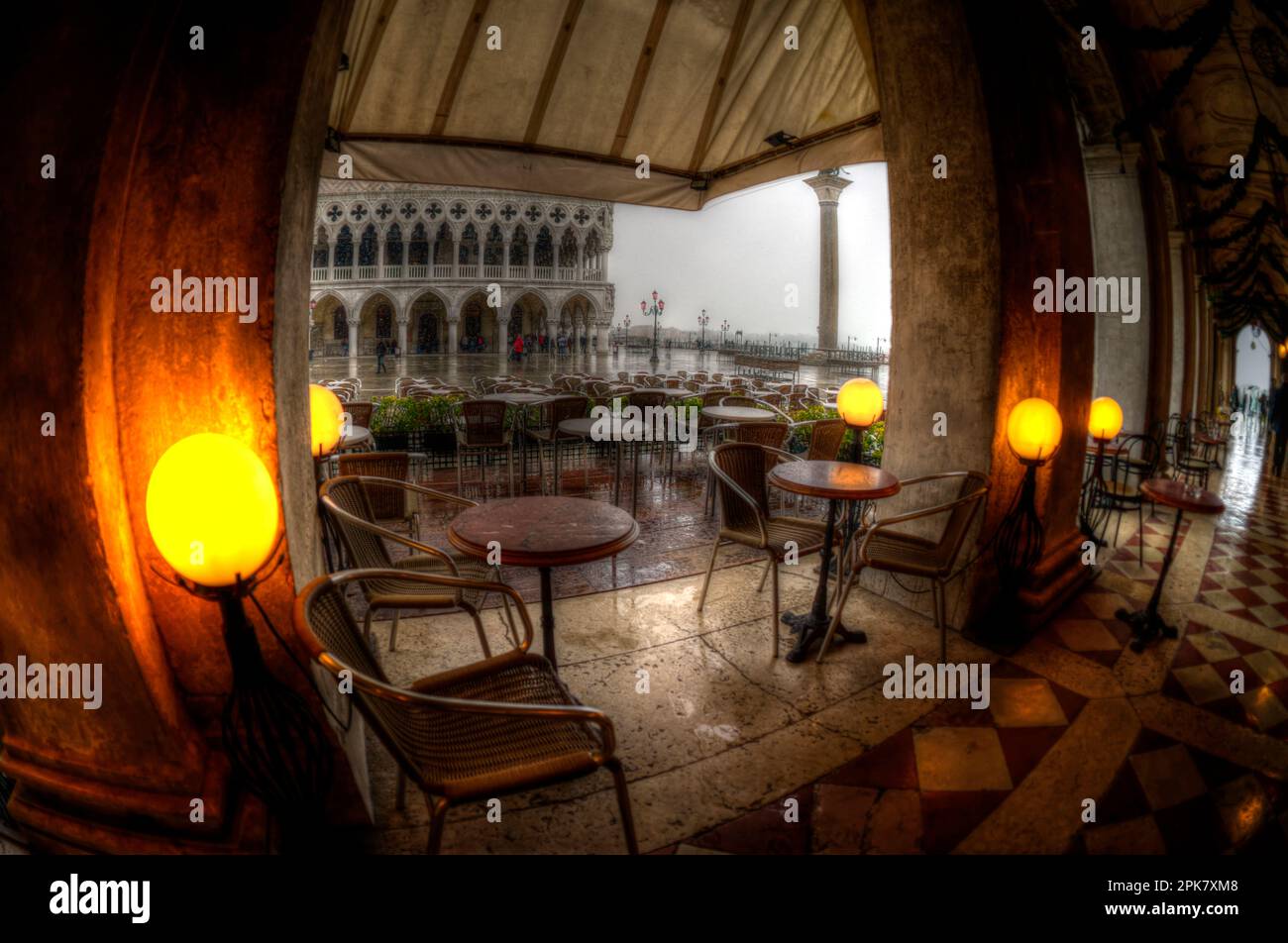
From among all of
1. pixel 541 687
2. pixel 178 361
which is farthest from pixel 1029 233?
pixel 178 361

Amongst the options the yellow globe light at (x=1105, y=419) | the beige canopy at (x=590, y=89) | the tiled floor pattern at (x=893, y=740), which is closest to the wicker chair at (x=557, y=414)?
the beige canopy at (x=590, y=89)

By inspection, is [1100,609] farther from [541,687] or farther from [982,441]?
[541,687]

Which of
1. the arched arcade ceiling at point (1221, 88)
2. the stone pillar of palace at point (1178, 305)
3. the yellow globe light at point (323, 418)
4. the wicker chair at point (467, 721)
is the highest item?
the arched arcade ceiling at point (1221, 88)

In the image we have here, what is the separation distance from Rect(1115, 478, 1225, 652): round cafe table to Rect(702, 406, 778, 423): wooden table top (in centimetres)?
257

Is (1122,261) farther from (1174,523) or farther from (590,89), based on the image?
(590,89)

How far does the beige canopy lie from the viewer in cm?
352

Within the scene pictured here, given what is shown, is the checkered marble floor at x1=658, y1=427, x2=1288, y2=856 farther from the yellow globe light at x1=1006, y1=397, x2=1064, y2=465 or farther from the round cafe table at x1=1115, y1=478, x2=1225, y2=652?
the yellow globe light at x1=1006, y1=397, x2=1064, y2=465

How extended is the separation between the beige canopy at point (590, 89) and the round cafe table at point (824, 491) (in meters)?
2.07

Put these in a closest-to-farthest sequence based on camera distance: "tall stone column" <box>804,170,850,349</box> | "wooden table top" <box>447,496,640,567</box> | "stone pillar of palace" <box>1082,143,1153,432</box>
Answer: "wooden table top" <box>447,496,640,567</box>, "stone pillar of palace" <box>1082,143,1153,432</box>, "tall stone column" <box>804,170,850,349</box>

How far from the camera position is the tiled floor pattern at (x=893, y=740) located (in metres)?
1.71

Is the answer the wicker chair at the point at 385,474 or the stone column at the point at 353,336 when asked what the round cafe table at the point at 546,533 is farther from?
the stone column at the point at 353,336

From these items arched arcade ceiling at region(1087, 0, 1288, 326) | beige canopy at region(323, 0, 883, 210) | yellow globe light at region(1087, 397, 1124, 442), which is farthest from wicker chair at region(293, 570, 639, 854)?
yellow globe light at region(1087, 397, 1124, 442)

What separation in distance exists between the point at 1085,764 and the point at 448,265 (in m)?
32.2

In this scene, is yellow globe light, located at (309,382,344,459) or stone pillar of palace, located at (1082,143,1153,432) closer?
yellow globe light, located at (309,382,344,459)
